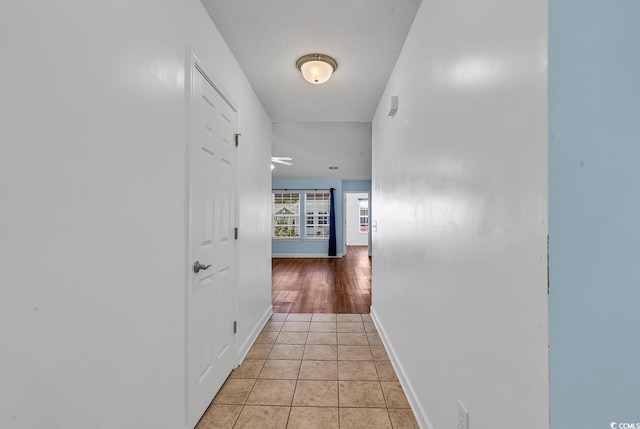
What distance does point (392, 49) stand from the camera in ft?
7.37

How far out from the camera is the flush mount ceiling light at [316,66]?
2355 millimetres

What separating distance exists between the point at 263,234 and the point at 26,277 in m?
2.58

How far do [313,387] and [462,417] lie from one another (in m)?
1.19

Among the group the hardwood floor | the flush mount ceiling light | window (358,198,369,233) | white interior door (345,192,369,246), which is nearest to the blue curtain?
the hardwood floor

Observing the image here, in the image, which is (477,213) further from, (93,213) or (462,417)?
(93,213)

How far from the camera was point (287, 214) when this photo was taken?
9.30 metres

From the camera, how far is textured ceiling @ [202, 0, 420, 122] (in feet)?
5.94

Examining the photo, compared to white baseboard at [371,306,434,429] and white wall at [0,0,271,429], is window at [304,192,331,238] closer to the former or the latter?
white baseboard at [371,306,434,429]

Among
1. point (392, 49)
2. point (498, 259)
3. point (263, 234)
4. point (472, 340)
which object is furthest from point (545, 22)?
point (263, 234)

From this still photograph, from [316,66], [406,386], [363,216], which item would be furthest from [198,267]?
[363,216]

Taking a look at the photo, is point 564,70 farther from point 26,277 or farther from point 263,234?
point 263,234

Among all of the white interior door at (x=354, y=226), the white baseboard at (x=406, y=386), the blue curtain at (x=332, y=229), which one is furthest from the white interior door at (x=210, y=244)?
the white interior door at (x=354, y=226)

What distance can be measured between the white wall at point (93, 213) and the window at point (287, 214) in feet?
25.4

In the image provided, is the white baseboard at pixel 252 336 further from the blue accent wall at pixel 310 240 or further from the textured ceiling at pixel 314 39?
the blue accent wall at pixel 310 240
